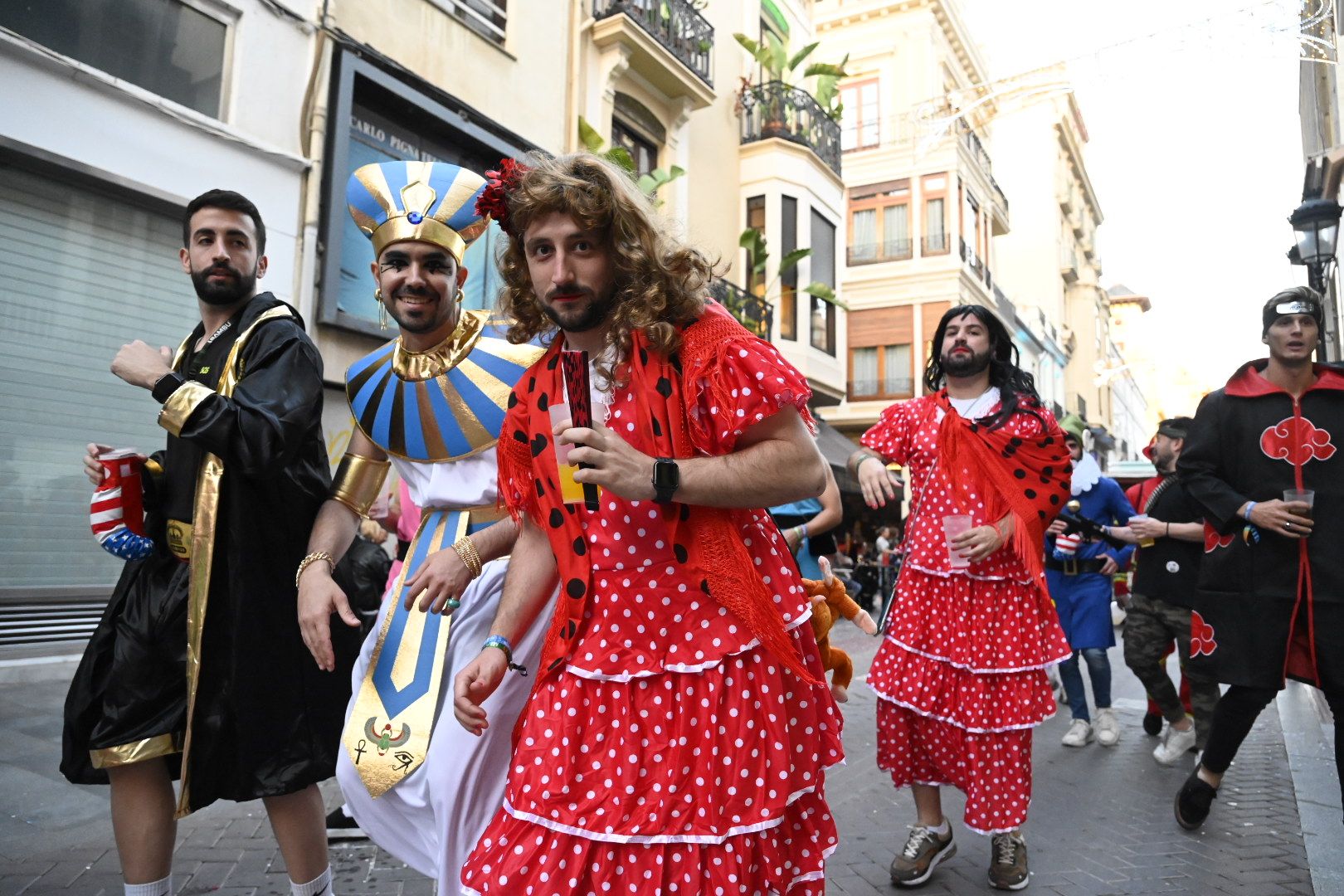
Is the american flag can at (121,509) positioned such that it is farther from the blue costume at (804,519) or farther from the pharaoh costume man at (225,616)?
the blue costume at (804,519)

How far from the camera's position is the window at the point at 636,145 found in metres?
14.6

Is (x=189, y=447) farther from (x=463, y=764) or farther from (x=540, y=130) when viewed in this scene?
(x=540, y=130)

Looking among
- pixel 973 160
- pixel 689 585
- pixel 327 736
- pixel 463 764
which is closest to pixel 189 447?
pixel 327 736

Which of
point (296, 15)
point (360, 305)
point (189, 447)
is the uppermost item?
point (296, 15)

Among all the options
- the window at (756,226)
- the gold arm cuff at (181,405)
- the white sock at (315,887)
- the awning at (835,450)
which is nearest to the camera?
the gold arm cuff at (181,405)

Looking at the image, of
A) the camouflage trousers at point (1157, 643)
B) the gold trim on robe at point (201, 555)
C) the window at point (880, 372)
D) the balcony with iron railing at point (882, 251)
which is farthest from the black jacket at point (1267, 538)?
the balcony with iron railing at point (882, 251)

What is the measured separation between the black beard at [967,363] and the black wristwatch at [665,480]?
8.32ft

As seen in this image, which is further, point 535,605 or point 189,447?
point 189,447

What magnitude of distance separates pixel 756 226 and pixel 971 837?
1574 cm

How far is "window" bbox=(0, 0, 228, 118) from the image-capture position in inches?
291

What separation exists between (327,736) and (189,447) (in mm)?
972

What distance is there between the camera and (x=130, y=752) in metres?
A: 2.63

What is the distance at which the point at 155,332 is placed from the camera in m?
8.31

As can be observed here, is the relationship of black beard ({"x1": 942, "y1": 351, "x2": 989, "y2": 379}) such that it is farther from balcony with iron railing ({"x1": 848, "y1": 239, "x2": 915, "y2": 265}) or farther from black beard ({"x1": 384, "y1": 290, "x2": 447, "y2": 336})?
balcony with iron railing ({"x1": 848, "y1": 239, "x2": 915, "y2": 265})
